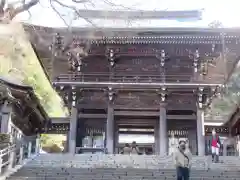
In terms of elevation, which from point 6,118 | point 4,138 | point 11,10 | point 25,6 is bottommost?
point 4,138

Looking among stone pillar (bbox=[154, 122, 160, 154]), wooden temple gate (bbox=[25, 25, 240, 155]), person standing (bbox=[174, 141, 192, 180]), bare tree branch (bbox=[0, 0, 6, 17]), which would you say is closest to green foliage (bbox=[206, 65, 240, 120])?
wooden temple gate (bbox=[25, 25, 240, 155])

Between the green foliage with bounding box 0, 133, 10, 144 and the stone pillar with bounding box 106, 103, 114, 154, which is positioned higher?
the stone pillar with bounding box 106, 103, 114, 154

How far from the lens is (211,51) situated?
62.7 ft

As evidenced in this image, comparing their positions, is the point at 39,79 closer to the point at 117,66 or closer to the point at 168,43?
the point at 117,66

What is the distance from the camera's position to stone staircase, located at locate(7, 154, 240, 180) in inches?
443

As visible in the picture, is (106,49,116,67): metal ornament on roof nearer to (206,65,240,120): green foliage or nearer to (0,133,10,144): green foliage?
(0,133,10,144): green foliage

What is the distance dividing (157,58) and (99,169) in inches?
353

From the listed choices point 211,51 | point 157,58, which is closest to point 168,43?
point 157,58

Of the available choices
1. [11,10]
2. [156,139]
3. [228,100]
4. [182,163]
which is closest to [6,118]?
[11,10]

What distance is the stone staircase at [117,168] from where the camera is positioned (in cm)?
1126

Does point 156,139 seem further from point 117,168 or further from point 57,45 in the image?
point 117,168

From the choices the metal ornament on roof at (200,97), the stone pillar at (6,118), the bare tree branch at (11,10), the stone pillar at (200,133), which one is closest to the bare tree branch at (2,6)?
the bare tree branch at (11,10)

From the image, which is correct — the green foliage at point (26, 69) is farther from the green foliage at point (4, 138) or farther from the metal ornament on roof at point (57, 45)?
the green foliage at point (4, 138)

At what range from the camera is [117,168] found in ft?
39.8
